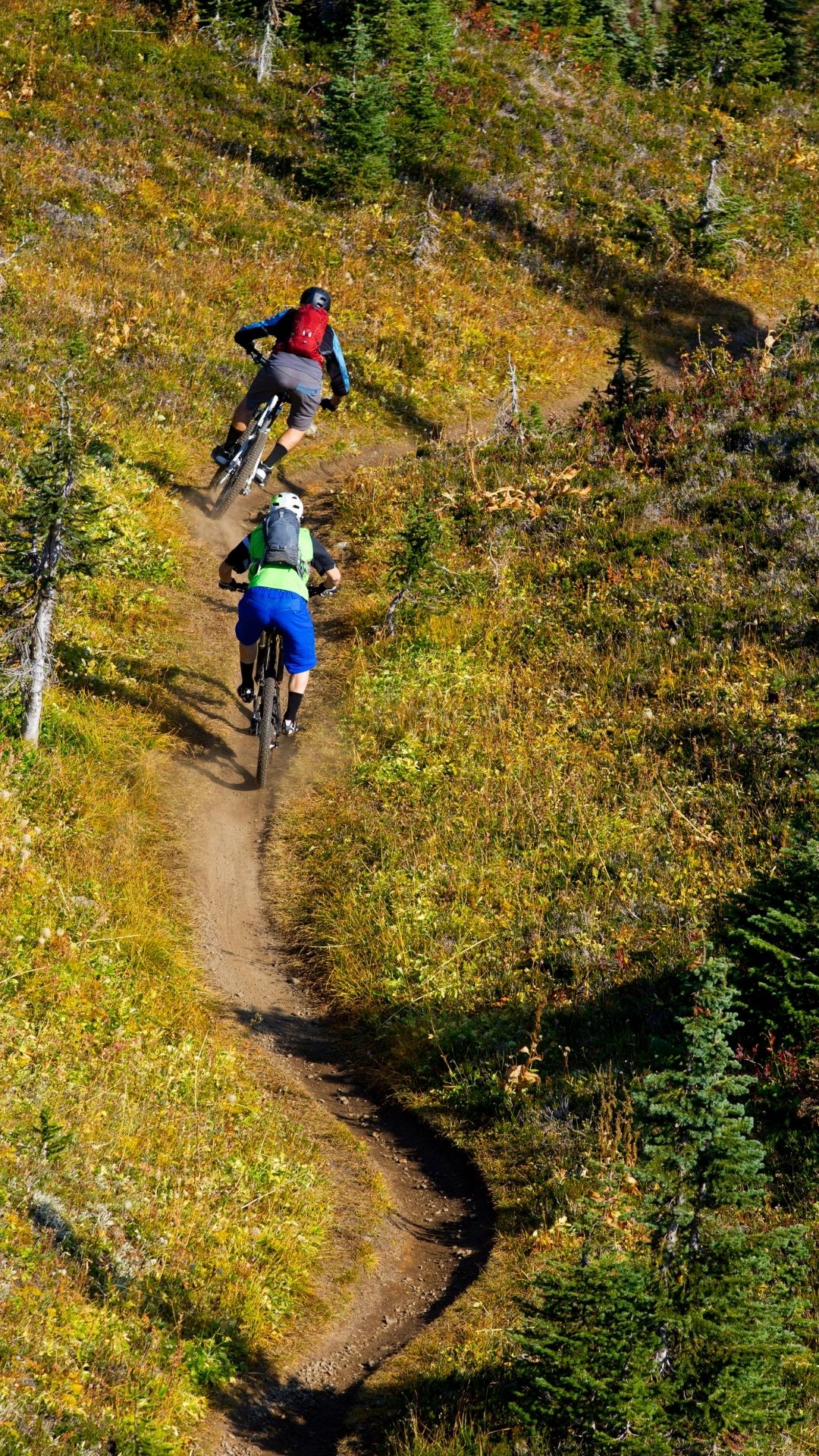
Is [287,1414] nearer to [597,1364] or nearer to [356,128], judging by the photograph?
[597,1364]

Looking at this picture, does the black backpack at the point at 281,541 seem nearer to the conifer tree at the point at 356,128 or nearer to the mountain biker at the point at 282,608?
the mountain biker at the point at 282,608

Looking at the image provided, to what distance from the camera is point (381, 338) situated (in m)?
23.4

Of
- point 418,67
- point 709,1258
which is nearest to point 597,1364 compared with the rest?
point 709,1258

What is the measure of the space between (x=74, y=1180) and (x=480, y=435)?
16.7 metres

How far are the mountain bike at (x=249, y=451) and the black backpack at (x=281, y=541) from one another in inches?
152

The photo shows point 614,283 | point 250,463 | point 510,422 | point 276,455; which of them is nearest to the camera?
point 250,463

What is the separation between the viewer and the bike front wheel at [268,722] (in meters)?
11.1

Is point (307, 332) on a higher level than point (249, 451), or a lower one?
higher

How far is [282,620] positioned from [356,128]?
19.8 meters

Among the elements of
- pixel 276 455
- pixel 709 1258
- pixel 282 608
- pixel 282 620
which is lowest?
pixel 709 1258

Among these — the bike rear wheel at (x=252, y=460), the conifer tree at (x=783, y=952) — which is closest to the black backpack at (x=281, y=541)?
the bike rear wheel at (x=252, y=460)

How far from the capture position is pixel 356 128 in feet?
86.6

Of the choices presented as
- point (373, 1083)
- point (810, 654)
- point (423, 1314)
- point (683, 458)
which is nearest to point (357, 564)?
point (683, 458)

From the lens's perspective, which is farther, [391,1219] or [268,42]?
[268,42]
